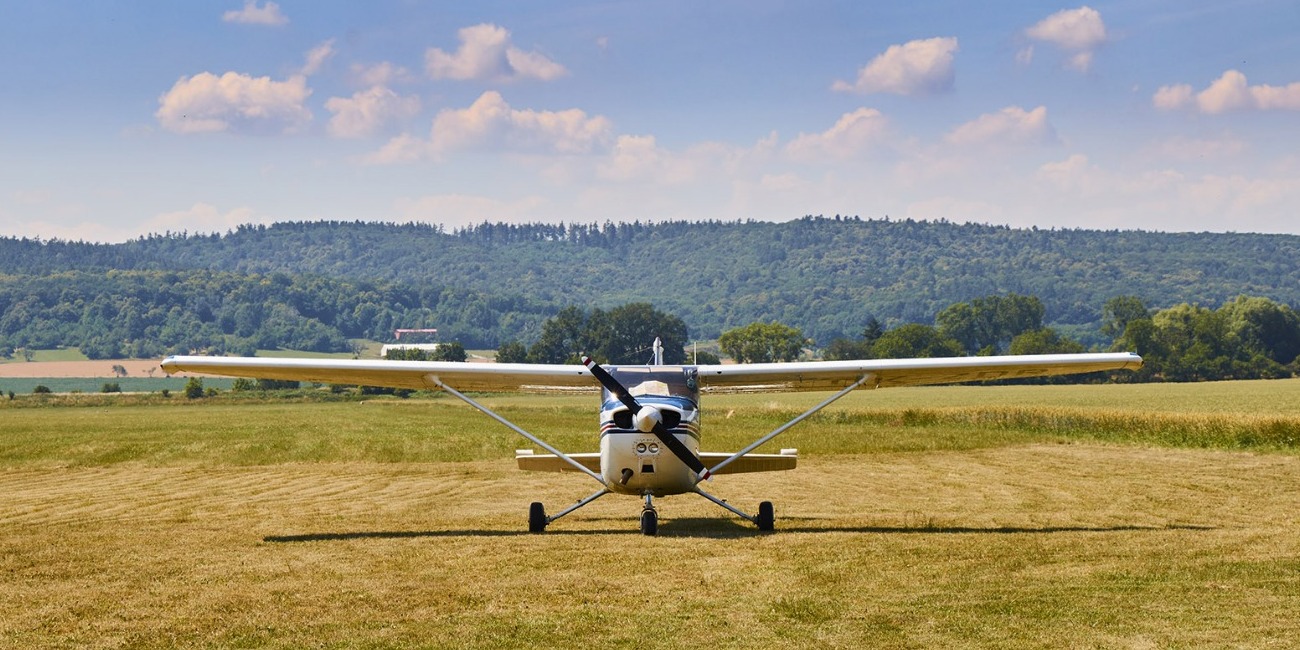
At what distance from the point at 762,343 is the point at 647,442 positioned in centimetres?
11187

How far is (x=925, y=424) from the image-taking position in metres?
43.8

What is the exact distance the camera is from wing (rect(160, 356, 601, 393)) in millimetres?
16281

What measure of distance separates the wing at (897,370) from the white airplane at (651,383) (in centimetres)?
1

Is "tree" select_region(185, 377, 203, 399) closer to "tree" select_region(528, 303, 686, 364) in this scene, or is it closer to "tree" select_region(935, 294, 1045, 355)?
"tree" select_region(528, 303, 686, 364)

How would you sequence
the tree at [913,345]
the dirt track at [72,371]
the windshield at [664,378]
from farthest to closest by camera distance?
the dirt track at [72,371] → the tree at [913,345] → the windshield at [664,378]

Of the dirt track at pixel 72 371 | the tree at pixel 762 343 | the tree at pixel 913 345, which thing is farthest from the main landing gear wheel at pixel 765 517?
the dirt track at pixel 72 371

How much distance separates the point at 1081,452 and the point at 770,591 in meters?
21.3

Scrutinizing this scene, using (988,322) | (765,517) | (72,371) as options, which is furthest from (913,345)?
(72,371)

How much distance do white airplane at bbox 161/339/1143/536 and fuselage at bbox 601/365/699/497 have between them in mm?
11

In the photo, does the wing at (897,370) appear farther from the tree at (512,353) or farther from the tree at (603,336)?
the tree at (512,353)

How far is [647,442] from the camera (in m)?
14.7

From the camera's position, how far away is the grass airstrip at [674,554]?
9.02 meters

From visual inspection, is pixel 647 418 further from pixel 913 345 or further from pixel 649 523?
pixel 913 345

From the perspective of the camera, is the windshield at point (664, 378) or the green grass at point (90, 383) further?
the green grass at point (90, 383)
